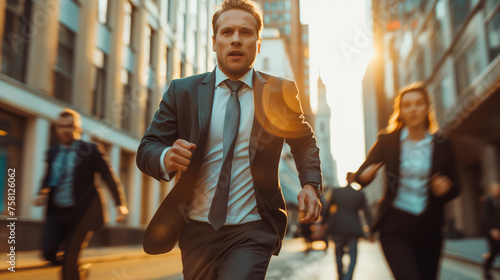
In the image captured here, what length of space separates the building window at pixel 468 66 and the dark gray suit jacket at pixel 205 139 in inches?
759

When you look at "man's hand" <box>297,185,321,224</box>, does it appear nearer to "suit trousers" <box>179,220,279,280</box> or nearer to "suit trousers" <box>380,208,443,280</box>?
"suit trousers" <box>179,220,279,280</box>

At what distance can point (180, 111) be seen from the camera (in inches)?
103

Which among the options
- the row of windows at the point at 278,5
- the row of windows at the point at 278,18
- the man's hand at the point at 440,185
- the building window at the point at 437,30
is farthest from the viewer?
the row of windows at the point at 278,5

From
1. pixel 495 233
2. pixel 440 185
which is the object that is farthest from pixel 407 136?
pixel 495 233

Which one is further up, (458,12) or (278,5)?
(278,5)

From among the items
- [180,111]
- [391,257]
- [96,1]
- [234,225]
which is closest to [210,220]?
[234,225]

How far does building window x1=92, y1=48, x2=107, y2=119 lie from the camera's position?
18203mm

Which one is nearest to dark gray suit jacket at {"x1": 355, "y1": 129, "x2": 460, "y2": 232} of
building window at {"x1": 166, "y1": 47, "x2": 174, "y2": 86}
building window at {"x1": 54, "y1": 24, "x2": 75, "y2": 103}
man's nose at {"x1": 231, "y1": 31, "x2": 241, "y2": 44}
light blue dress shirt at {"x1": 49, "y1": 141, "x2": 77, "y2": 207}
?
man's nose at {"x1": 231, "y1": 31, "x2": 241, "y2": 44}

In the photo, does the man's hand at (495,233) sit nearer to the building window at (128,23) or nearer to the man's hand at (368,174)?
the man's hand at (368,174)

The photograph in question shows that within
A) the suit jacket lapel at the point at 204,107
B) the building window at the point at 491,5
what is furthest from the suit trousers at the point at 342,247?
the building window at the point at 491,5

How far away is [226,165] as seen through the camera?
2.46 metres

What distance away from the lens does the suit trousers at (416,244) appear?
360 centimetres

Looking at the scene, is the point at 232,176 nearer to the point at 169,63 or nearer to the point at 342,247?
the point at 342,247

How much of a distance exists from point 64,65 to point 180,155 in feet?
48.9
